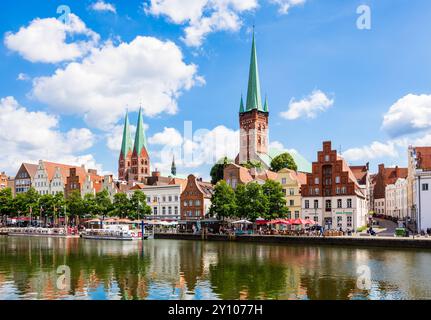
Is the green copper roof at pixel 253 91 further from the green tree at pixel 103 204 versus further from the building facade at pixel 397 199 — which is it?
the green tree at pixel 103 204

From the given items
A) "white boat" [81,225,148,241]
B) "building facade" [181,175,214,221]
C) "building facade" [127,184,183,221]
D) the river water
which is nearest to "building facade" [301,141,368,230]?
"building facade" [181,175,214,221]

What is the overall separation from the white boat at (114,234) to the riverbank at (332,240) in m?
6.39

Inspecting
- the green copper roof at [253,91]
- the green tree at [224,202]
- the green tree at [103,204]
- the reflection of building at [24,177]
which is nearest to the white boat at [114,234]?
the green tree at [103,204]

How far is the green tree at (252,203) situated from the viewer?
7894 centimetres

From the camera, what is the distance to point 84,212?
105 m

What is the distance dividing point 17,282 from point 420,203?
57826mm

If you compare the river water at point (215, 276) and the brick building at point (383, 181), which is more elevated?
the brick building at point (383, 181)

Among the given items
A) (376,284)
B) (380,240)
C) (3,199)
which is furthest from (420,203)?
(3,199)

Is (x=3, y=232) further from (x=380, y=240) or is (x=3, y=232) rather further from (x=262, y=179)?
(x=380, y=240)

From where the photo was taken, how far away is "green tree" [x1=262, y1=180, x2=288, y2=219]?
8044 centimetres

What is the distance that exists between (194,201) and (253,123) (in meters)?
63.4

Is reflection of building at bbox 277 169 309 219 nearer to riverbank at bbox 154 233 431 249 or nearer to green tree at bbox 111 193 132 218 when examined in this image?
riverbank at bbox 154 233 431 249

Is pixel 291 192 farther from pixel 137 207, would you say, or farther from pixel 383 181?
pixel 383 181

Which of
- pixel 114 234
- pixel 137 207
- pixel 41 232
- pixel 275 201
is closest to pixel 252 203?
pixel 275 201
